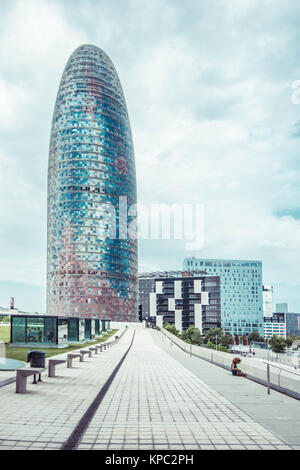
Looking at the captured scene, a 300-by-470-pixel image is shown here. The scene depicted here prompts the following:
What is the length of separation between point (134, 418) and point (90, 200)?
452 ft

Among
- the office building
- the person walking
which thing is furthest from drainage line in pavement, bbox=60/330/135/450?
the office building

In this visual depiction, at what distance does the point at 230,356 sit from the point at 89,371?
762 cm

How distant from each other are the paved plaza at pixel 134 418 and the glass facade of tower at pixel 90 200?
127 meters

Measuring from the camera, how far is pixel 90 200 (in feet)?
475

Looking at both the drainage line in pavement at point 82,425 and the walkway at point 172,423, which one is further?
the walkway at point 172,423

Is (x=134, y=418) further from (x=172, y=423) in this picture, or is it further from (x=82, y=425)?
(x=82, y=425)

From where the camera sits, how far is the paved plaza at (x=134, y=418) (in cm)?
757

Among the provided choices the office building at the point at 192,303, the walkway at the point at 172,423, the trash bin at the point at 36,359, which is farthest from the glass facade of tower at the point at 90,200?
the walkway at the point at 172,423

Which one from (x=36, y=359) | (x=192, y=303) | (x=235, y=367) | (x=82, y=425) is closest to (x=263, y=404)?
(x=82, y=425)

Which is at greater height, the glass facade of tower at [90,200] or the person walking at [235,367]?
the glass facade of tower at [90,200]

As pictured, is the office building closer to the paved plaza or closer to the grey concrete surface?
the grey concrete surface

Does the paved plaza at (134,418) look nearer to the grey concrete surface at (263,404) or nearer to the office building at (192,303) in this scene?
the grey concrete surface at (263,404)
